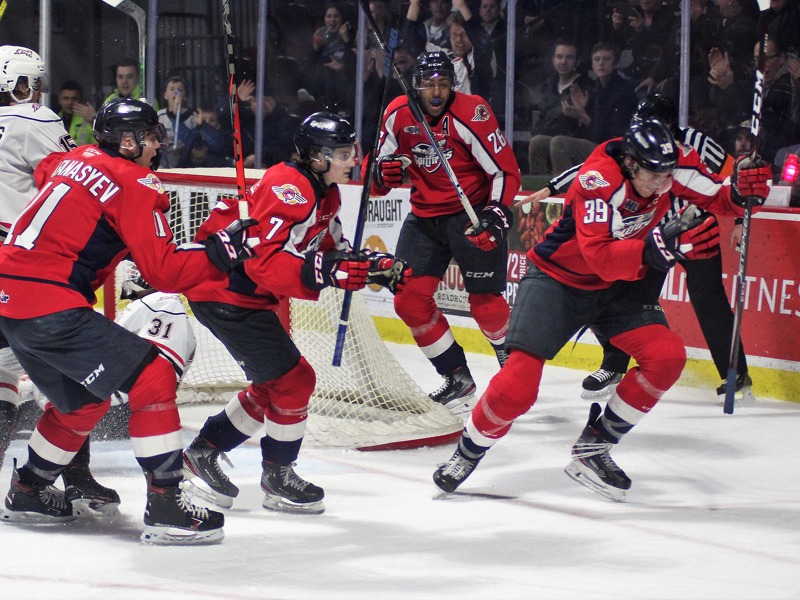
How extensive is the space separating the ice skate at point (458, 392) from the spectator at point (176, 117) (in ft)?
13.6

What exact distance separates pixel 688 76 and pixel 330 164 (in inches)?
123

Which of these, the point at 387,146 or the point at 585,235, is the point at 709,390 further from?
the point at 585,235

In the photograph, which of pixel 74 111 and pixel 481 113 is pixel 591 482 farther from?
pixel 74 111

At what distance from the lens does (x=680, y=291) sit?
5074mm

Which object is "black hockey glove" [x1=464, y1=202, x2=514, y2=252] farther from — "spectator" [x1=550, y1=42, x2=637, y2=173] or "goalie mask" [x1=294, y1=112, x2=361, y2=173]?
"spectator" [x1=550, y1=42, x2=637, y2=173]

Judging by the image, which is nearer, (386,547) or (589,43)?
(386,547)

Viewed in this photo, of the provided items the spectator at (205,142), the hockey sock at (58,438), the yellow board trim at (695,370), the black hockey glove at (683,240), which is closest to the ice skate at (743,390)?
the yellow board trim at (695,370)

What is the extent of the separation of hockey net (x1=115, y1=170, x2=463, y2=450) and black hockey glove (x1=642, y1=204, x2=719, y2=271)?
4.57 feet

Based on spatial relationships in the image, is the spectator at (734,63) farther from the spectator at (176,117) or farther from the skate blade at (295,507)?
the spectator at (176,117)

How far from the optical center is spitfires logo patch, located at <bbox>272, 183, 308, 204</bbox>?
2945 mm

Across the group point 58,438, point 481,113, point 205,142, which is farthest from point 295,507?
point 205,142

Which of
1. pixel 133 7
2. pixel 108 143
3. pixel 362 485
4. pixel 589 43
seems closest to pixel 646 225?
pixel 362 485

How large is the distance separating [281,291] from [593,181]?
95cm

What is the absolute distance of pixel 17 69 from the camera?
3650mm
